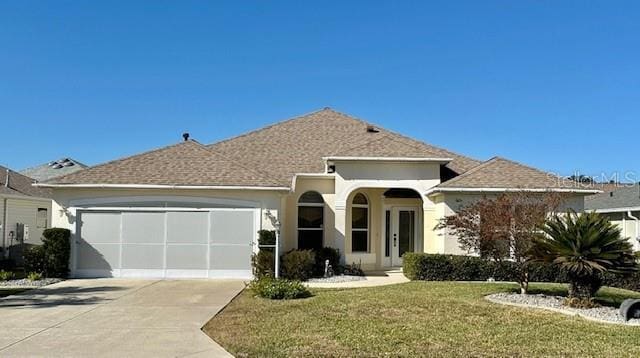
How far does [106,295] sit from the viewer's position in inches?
595

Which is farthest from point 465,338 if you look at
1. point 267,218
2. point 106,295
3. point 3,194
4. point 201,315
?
point 3,194

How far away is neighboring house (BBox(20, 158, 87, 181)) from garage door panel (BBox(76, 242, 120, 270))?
65.5 feet

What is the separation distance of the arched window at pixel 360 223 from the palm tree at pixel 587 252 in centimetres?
1081

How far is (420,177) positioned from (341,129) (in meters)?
6.87

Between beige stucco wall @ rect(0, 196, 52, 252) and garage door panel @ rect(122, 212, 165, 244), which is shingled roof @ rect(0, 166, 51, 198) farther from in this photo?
garage door panel @ rect(122, 212, 165, 244)

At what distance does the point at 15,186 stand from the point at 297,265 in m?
15.2

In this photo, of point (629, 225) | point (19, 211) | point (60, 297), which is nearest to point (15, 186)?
point (19, 211)

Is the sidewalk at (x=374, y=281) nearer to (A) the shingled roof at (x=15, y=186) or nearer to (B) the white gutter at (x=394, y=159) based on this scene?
(B) the white gutter at (x=394, y=159)

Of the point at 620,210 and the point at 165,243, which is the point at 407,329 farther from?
the point at 620,210

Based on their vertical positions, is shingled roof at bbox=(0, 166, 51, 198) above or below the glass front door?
above

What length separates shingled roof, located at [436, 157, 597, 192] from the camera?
771 inches

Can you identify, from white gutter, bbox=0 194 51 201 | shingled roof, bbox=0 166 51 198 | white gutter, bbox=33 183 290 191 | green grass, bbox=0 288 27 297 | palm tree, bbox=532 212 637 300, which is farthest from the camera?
shingled roof, bbox=0 166 51 198

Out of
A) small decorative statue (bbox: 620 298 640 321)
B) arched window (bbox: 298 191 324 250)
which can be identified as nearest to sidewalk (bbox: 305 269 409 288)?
arched window (bbox: 298 191 324 250)

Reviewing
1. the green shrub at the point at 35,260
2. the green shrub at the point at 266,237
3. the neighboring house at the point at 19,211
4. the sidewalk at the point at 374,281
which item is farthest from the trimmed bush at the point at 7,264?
the sidewalk at the point at 374,281
